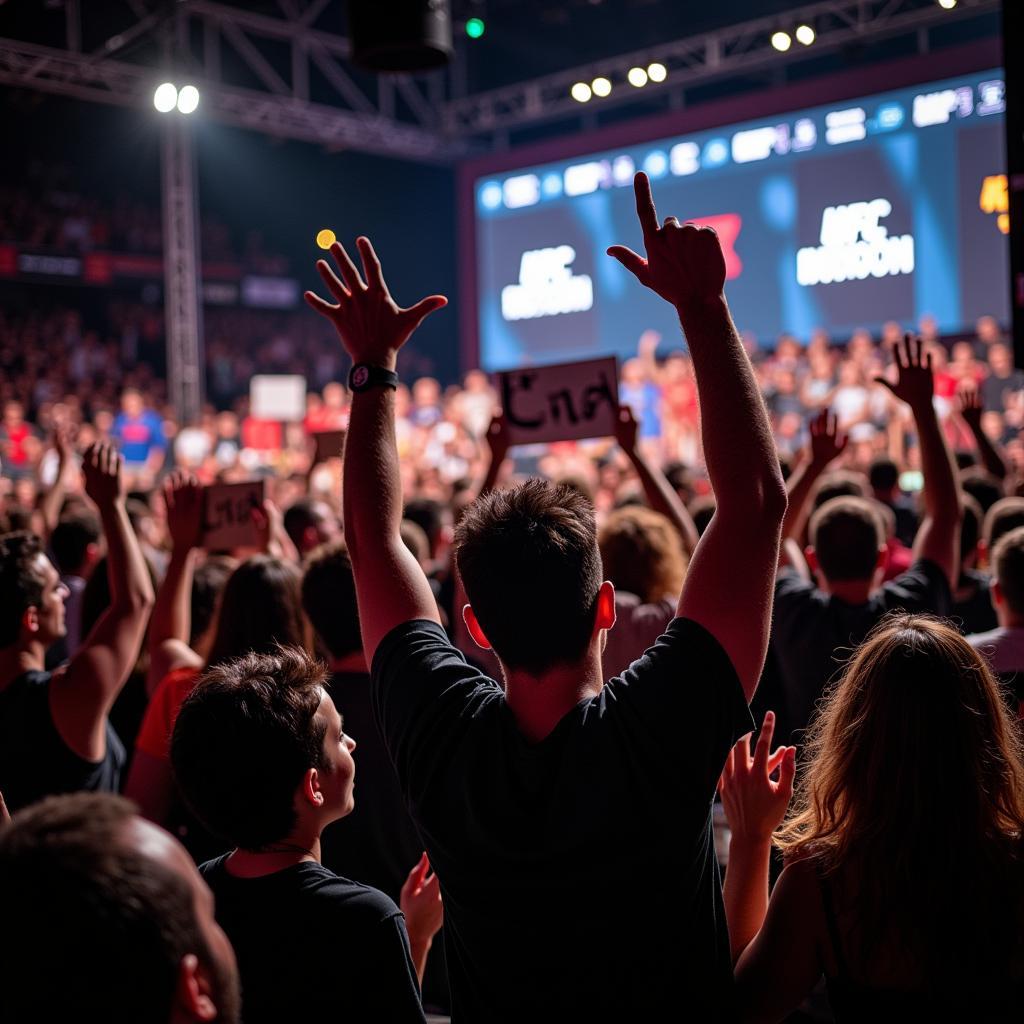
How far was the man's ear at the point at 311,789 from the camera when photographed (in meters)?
1.62

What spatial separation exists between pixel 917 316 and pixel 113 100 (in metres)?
8.86

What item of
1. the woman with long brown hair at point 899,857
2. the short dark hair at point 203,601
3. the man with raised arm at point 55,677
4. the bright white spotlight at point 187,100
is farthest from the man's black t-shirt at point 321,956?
the bright white spotlight at point 187,100

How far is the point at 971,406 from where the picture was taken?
4.36 m

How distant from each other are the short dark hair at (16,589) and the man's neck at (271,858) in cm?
127

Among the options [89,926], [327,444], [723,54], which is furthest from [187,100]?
[723,54]

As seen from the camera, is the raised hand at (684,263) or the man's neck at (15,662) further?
the man's neck at (15,662)

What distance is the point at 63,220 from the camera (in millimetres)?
16703

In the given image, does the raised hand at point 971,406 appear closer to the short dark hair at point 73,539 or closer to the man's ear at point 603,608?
the short dark hair at point 73,539

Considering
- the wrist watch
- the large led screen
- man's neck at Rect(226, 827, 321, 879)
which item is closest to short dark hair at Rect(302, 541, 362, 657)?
the wrist watch

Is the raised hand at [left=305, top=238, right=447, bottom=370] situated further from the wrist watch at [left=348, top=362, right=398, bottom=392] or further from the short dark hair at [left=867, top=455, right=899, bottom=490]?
the short dark hair at [left=867, top=455, right=899, bottom=490]

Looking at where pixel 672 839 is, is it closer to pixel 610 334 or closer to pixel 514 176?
pixel 610 334

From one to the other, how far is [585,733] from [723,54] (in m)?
15.0

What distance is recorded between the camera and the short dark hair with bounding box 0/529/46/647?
8.62 ft

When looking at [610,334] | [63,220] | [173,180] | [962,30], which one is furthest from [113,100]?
[962,30]
